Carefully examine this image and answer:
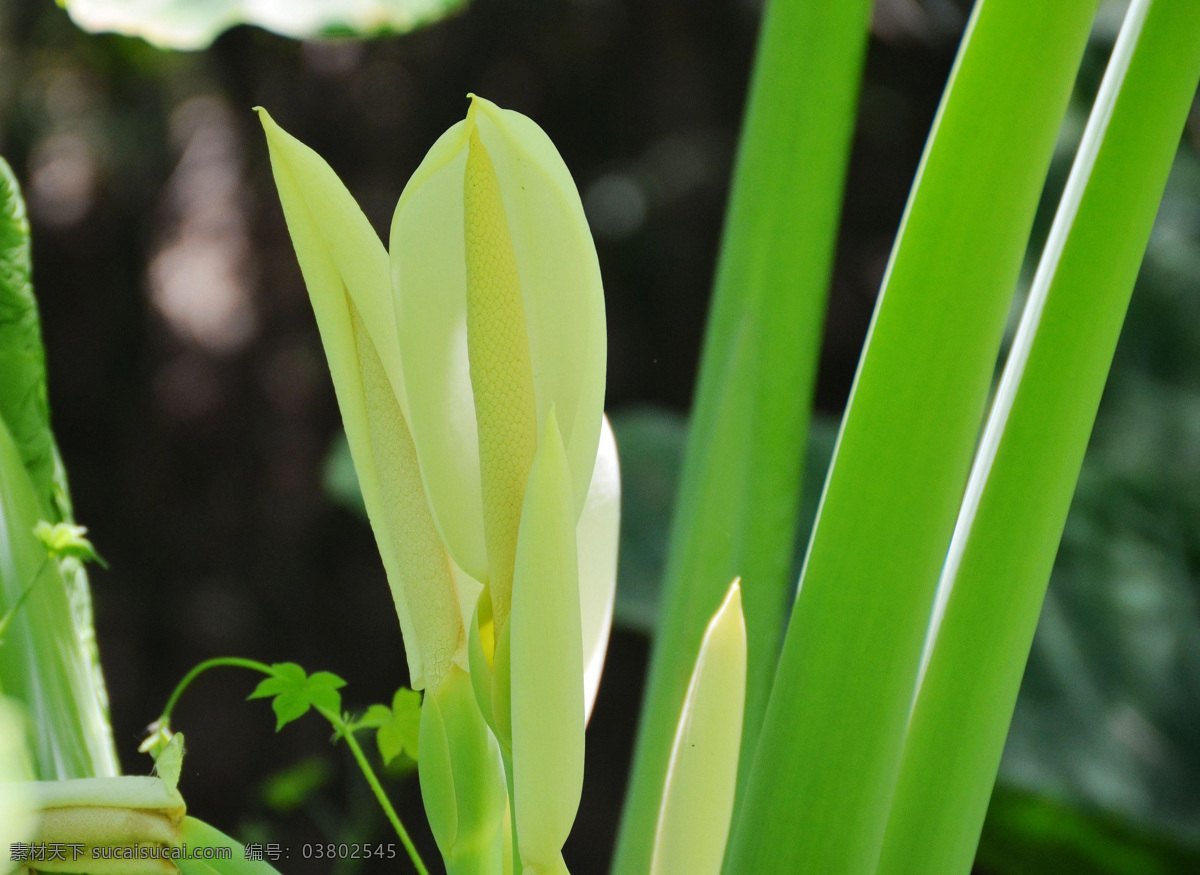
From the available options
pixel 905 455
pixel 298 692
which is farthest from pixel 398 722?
pixel 905 455

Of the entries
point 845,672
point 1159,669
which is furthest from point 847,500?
point 1159,669

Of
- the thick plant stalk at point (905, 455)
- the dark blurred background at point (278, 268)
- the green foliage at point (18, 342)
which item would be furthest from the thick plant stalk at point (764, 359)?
the dark blurred background at point (278, 268)

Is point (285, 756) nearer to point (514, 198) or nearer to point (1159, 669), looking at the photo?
point (1159, 669)

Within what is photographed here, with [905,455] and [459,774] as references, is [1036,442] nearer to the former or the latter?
[905,455]

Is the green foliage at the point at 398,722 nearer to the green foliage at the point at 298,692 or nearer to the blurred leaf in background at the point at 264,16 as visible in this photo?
the green foliage at the point at 298,692

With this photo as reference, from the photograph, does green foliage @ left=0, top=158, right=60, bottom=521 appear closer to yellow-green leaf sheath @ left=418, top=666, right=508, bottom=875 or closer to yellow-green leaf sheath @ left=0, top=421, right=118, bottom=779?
yellow-green leaf sheath @ left=0, top=421, right=118, bottom=779

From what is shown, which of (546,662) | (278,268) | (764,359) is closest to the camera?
(546,662)
